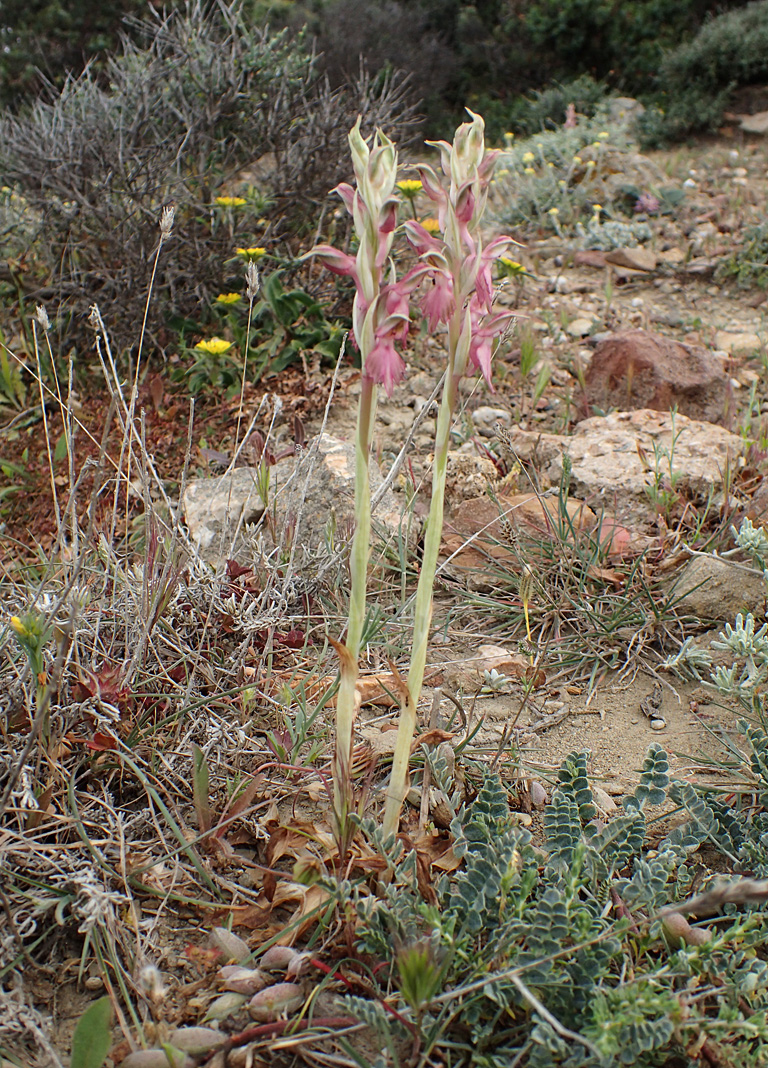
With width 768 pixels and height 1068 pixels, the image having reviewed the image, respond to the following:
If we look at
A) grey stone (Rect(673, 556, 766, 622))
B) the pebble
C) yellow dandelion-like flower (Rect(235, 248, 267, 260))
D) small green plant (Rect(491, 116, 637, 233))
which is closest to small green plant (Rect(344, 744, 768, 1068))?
grey stone (Rect(673, 556, 766, 622))

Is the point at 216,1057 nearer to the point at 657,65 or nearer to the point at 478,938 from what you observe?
the point at 478,938

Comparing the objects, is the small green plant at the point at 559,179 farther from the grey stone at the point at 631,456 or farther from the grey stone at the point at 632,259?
the grey stone at the point at 631,456

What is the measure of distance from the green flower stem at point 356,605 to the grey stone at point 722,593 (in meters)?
1.25

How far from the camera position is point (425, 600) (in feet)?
4.20

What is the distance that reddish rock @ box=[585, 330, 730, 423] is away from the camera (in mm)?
3346

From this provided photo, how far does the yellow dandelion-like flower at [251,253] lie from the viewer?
132 inches

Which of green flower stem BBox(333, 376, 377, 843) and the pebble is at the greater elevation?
green flower stem BBox(333, 376, 377, 843)

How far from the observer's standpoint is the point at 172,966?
1364 millimetres

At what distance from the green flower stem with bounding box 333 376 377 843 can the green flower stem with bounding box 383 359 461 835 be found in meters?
0.08

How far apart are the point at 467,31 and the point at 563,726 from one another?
37.2ft

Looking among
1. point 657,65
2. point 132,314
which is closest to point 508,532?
point 132,314

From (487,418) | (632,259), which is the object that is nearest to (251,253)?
(487,418)

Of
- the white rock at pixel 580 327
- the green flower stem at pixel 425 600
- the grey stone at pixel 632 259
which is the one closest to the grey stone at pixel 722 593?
the green flower stem at pixel 425 600

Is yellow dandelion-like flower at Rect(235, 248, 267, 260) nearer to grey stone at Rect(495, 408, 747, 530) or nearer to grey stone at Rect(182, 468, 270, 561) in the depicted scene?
grey stone at Rect(182, 468, 270, 561)
